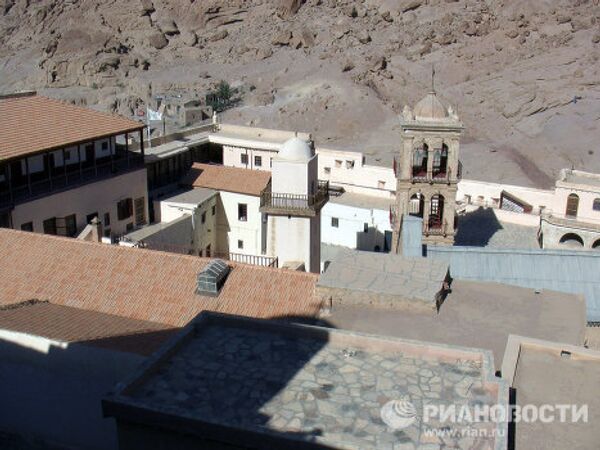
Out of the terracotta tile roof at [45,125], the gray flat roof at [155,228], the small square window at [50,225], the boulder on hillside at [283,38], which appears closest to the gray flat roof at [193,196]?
the gray flat roof at [155,228]

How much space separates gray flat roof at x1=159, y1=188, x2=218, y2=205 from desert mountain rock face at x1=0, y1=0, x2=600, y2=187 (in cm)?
2628

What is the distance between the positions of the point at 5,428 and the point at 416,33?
7418cm

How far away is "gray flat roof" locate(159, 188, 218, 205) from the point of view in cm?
2756

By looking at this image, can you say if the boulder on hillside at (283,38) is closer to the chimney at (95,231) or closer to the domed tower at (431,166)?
the domed tower at (431,166)

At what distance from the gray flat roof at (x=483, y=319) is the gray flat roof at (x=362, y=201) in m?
19.3

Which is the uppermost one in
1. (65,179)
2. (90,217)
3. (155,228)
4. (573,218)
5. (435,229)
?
(65,179)

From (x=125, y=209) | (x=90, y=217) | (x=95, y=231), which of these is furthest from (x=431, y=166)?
(x=90, y=217)

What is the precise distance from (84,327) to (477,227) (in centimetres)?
2278

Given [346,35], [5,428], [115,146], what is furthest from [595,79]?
[5,428]

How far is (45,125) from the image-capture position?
77.2ft

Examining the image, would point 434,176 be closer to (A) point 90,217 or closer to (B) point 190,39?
(A) point 90,217

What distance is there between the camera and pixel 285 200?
77.6 ft

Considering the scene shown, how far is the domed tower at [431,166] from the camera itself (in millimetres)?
23781

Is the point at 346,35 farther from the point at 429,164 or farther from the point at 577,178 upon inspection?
the point at 429,164
